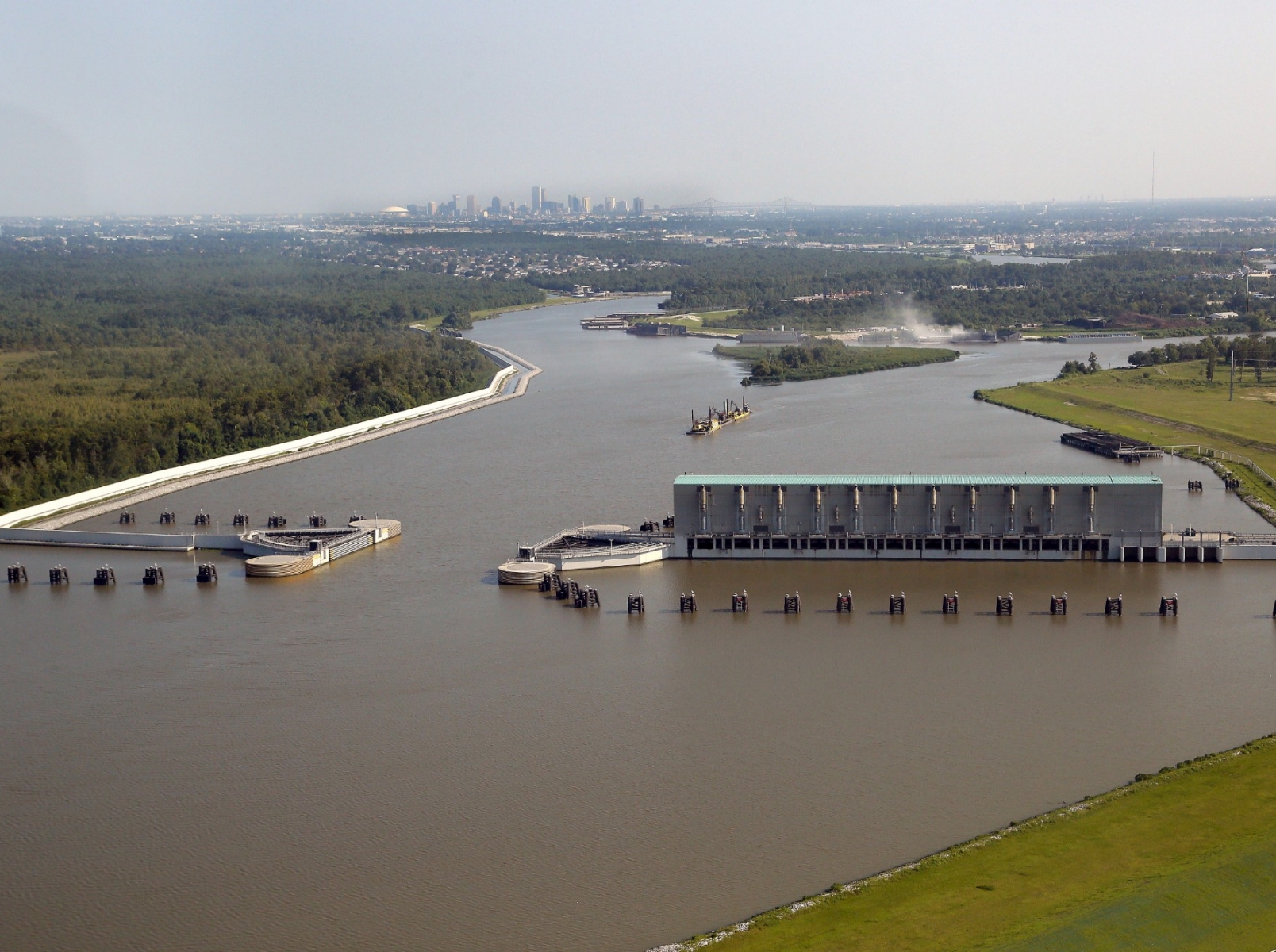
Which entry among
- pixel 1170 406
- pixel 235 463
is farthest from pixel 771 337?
pixel 235 463

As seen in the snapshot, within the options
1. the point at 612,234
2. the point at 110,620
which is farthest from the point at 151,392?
the point at 612,234

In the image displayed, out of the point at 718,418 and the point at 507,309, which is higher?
the point at 507,309

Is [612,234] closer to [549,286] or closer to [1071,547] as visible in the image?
[549,286]

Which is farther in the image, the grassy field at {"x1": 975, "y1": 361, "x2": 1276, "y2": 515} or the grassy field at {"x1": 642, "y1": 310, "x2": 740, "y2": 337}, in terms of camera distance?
the grassy field at {"x1": 642, "y1": 310, "x2": 740, "y2": 337}

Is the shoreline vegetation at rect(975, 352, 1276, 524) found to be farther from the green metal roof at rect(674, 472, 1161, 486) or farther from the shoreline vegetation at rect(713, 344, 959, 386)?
the shoreline vegetation at rect(713, 344, 959, 386)

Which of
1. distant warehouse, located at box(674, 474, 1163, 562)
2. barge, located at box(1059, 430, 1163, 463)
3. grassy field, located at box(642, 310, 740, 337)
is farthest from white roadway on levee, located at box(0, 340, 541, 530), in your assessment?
grassy field, located at box(642, 310, 740, 337)

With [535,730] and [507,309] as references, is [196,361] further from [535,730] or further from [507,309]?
[535,730]

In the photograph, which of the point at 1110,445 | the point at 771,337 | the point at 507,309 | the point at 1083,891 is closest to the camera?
the point at 1083,891
